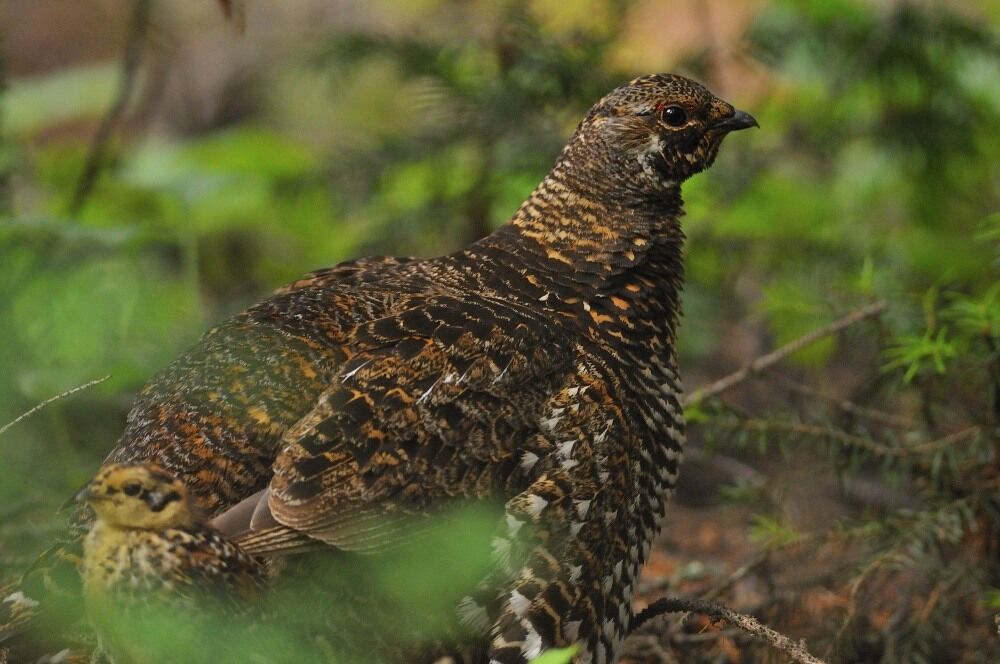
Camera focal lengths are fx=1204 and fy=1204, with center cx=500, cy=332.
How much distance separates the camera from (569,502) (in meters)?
3.65

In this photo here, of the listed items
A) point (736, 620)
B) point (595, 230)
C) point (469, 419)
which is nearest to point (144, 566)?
point (469, 419)

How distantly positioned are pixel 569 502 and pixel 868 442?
1417 mm

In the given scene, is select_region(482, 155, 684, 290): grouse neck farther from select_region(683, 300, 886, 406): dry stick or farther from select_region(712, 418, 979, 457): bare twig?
select_region(712, 418, 979, 457): bare twig

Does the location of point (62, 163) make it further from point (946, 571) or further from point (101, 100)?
point (946, 571)

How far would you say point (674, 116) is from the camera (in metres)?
4.45

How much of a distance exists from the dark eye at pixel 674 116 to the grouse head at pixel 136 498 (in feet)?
7.76

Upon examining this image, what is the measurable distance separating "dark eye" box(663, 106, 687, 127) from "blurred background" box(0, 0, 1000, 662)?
82 cm

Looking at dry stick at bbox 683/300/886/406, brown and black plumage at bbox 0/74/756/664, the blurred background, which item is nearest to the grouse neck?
brown and black plumage at bbox 0/74/756/664

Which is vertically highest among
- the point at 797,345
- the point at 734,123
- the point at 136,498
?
the point at 734,123

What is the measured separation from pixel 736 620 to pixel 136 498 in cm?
184

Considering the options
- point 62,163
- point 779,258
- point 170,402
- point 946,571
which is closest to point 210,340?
point 170,402

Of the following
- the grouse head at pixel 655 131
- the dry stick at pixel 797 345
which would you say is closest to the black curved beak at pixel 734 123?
the grouse head at pixel 655 131

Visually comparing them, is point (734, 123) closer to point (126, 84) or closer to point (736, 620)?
point (736, 620)

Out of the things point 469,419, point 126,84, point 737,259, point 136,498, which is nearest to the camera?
point 136,498
